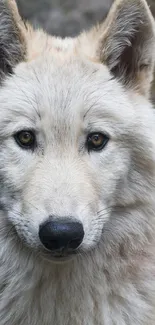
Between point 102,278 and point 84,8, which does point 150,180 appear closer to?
point 102,278

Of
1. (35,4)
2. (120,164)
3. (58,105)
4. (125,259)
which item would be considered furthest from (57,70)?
(35,4)

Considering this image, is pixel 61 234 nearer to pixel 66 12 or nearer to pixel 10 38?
pixel 10 38

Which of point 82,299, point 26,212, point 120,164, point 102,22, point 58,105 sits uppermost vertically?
point 102,22

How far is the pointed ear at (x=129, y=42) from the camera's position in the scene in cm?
502

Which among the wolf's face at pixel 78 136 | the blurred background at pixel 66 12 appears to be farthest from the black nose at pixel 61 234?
the blurred background at pixel 66 12

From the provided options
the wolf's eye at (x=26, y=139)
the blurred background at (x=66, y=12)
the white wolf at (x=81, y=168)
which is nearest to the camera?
the white wolf at (x=81, y=168)

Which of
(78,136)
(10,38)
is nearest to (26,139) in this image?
(78,136)

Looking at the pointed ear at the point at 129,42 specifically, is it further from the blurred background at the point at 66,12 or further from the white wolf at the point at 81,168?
the blurred background at the point at 66,12

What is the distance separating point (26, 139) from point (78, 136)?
0.34m

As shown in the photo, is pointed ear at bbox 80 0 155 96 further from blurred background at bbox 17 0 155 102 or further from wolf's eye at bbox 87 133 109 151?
blurred background at bbox 17 0 155 102

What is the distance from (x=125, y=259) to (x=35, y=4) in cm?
777

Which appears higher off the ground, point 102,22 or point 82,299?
point 102,22

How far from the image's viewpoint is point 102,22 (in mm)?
5262

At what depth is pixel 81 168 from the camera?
4777mm
